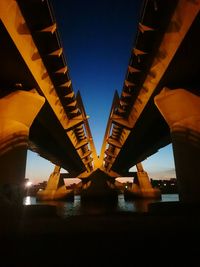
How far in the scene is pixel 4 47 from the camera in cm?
1025

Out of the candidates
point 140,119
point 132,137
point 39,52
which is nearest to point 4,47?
point 39,52

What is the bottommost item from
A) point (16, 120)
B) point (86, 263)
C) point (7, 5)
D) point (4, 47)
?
point (86, 263)

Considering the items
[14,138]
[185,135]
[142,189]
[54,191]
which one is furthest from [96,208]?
[142,189]

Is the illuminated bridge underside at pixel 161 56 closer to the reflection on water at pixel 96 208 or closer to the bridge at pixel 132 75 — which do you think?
the bridge at pixel 132 75

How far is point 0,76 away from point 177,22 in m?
9.81

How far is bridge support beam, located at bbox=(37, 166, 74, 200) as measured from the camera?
2310 inches

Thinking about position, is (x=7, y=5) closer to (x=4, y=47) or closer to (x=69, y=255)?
(x=4, y=47)

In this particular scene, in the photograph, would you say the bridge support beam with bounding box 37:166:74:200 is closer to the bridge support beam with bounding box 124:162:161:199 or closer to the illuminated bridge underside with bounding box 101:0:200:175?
the bridge support beam with bounding box 124:162:161:199

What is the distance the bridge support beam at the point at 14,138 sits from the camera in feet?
37.0

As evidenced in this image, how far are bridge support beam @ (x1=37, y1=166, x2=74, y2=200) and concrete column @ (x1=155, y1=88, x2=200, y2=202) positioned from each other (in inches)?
1955

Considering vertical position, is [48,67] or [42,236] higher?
[48,67]

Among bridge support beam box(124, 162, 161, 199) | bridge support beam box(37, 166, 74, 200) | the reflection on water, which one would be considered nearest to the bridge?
the reflection on water

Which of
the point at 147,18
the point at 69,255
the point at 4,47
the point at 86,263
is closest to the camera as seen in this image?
the point at 86,263

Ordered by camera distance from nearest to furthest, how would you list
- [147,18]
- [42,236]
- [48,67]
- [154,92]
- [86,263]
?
1. [86,263]
2. [42,236]
3. [147,18]
4. [48,67]
5. [154,92]
